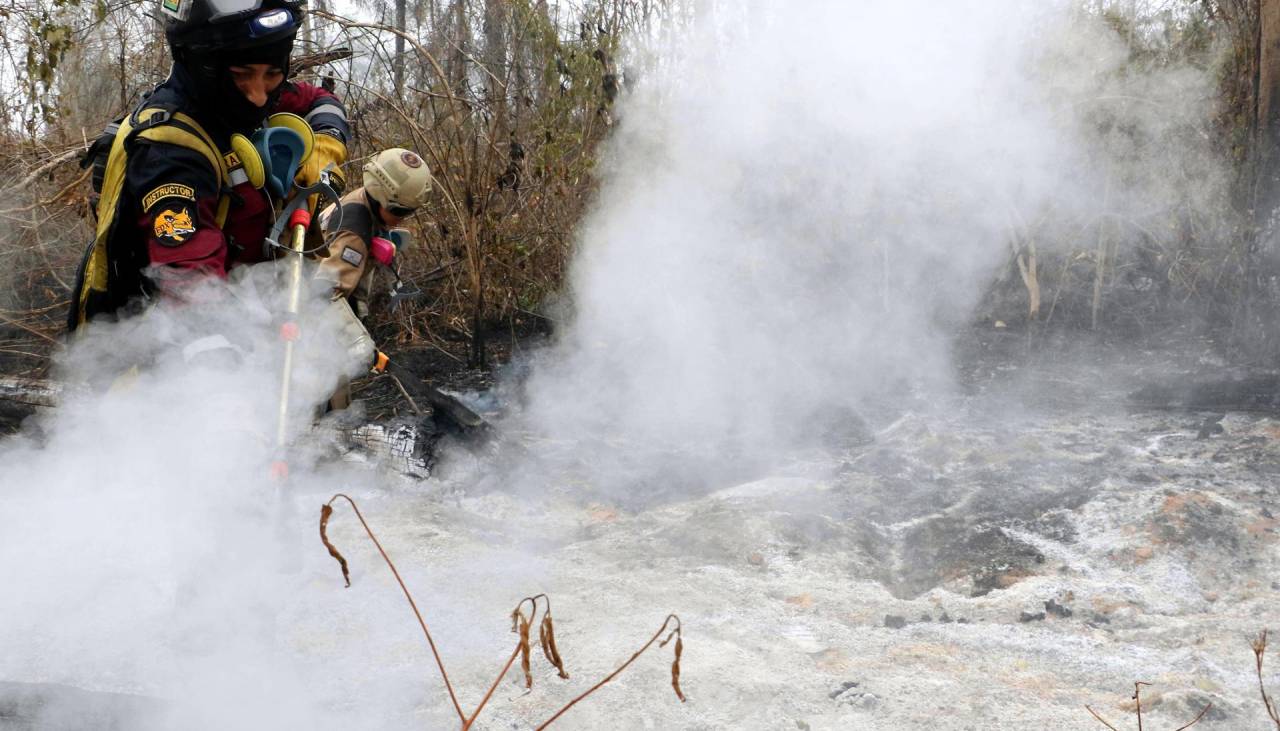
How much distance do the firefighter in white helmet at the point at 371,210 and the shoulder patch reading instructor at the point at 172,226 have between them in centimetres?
177

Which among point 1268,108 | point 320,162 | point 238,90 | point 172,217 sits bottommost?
point 172,217

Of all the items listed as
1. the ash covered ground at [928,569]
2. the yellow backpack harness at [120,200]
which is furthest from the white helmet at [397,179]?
the yellow backpack harness at [120,200]

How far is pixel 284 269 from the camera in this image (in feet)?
10.8

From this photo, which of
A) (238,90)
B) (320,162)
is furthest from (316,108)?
(238,90)

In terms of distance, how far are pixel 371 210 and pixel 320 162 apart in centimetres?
153

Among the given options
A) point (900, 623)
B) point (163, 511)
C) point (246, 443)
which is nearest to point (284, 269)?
point (246, 443)

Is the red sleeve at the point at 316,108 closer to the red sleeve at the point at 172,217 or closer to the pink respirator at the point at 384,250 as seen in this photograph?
the red sleeve at the point at 172,217

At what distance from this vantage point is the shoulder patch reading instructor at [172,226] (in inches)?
108

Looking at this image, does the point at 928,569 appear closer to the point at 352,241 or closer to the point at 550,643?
the point at 550,643

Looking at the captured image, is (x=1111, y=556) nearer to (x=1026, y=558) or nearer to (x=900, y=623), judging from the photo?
(x=1026, y=558)

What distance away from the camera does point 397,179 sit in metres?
4.69

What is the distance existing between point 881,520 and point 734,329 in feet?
7.88

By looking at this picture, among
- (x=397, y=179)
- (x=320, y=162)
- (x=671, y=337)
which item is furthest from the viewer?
(x=671, y=337)

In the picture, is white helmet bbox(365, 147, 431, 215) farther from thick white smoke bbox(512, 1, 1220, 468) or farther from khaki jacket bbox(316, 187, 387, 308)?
thick white smoke bbox(512, 1, 1220, 468)
